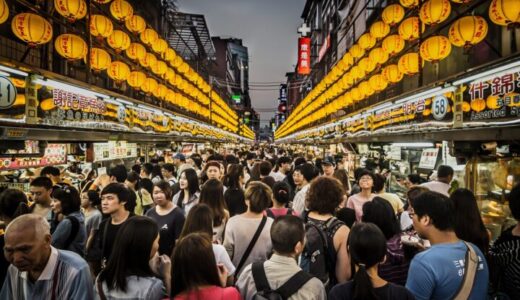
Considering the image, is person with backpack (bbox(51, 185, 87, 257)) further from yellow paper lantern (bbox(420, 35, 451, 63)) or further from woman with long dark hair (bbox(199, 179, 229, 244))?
yellow paper lantern (bbox(420, 35, 451, 63))

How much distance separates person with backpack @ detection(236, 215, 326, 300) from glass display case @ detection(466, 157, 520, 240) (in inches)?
232

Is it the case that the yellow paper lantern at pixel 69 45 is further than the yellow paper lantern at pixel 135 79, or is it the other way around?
the yellow paper lantern at pixel 135 79

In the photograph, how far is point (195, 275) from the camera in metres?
2.59

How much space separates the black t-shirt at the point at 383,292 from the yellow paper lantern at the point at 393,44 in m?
9.09

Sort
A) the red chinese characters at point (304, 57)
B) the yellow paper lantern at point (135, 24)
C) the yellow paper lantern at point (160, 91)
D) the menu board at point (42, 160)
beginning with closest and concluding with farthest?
the menu board at point (42, 160), the yellow paper lantern at point (135, 24), the yellow paper lantern at point (160, 91), the red chinese characters at point (304, 57)

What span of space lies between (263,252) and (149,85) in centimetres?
990

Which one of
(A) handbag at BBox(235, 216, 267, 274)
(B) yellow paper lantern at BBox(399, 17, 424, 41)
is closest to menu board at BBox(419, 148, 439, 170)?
(B) yellow paper lantern at BBox(399, 17, 424, 41)

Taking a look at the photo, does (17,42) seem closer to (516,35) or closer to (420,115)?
(420,115)

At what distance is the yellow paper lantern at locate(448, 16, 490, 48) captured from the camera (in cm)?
682

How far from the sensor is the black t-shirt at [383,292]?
2502 millimetres

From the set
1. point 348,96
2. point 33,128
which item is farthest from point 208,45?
point 33,128

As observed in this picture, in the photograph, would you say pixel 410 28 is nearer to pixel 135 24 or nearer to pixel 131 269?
pixel 135 24

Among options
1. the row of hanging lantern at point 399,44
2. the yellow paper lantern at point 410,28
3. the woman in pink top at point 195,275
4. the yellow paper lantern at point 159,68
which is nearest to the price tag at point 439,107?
the row of hanging lantern at point 399,44

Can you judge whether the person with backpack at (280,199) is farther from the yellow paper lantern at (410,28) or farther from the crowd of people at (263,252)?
the yellow paper lantern at (410,28)
